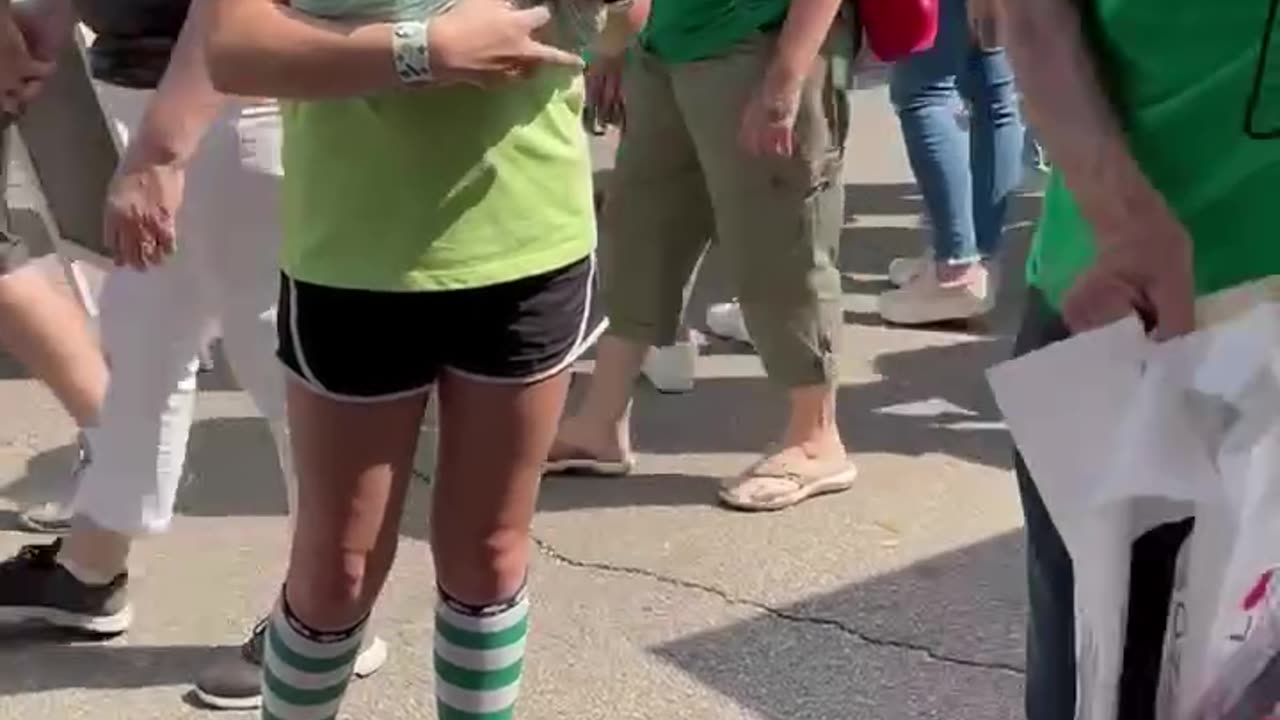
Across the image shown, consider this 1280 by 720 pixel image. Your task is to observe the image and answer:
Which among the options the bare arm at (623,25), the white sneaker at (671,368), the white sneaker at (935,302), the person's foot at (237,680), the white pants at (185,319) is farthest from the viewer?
the white sneaker at (935,302)

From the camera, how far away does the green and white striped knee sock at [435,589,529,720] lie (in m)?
2.34

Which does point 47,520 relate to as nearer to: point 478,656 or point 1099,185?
Answer: point 478,656

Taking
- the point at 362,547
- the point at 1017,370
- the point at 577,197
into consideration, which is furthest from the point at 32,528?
the point at 1017,370

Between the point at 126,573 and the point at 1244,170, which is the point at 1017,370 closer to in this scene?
the point at 1244,170

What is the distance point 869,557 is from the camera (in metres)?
3.58

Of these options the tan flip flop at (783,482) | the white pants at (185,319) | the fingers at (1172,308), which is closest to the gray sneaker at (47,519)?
the white pants at (185,319)

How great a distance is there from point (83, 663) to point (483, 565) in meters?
1.12

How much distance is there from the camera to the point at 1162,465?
160 cm

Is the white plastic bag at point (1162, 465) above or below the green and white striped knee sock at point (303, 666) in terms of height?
above

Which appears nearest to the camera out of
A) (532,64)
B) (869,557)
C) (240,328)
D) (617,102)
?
(532,64)

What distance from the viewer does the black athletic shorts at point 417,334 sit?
2.11 m

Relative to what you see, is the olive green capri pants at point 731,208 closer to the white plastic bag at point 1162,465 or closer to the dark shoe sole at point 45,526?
the dark shoe sole at point 45,526

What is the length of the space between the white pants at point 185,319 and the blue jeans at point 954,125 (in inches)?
98.2

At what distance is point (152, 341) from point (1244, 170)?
177 centimetres
